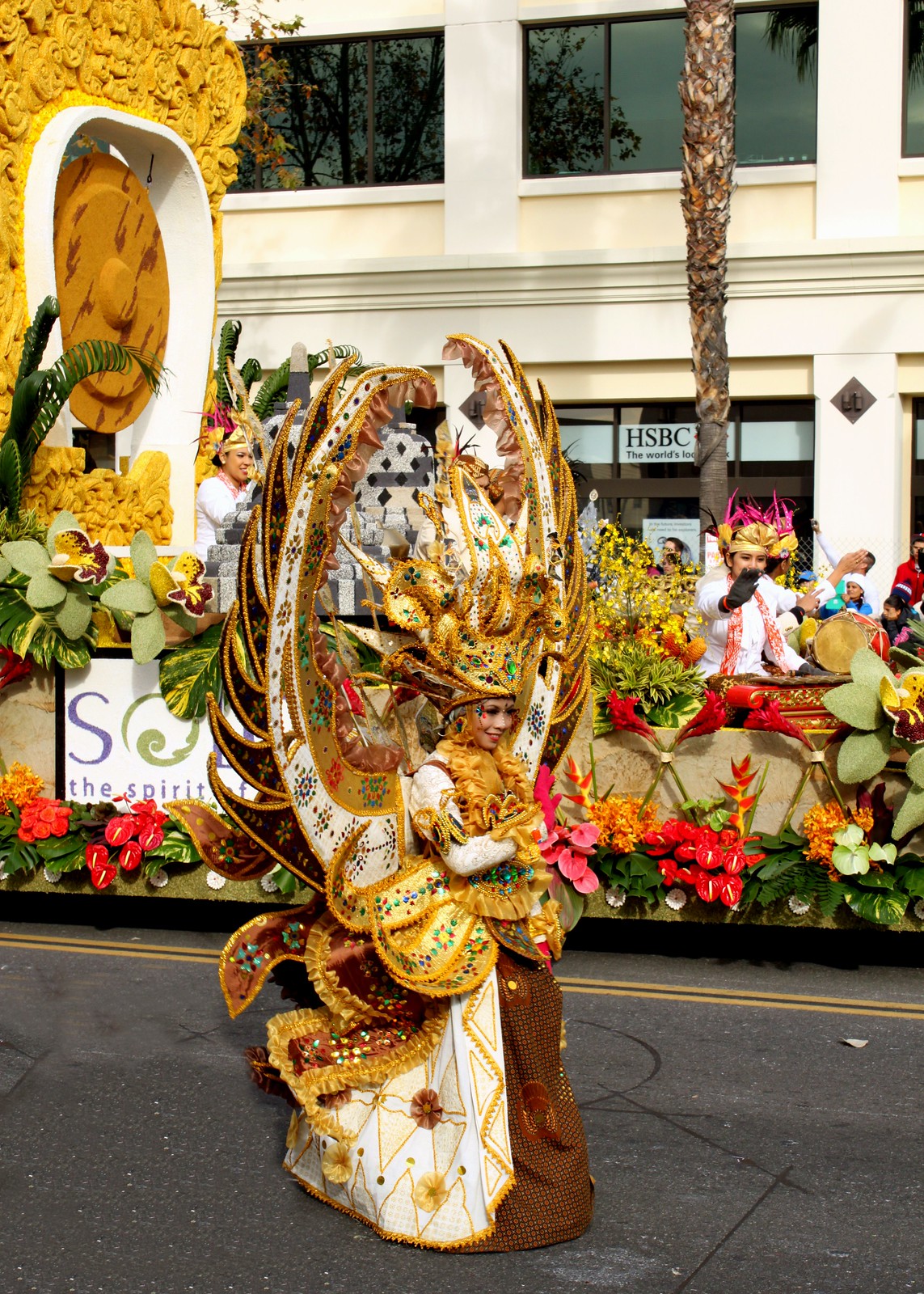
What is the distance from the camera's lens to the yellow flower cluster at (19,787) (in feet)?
26.6

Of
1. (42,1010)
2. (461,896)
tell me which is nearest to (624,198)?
(42,1010)

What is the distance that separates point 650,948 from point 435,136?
50.4 feet

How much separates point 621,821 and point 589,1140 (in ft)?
7.18

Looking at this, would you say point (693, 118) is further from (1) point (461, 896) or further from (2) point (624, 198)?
(1) point (461, 896)

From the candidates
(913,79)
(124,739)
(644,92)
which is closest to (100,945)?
(124,739)

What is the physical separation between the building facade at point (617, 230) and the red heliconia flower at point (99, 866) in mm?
12335

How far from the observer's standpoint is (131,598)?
802cm

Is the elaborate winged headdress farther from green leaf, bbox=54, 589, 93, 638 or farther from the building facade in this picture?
the building facade

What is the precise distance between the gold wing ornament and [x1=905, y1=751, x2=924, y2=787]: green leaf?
8.71 ft

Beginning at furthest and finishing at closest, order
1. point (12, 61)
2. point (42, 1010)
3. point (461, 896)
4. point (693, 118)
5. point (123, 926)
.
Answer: point (693, 118) < point (12, 61) < point (123, 926) < point (42, 1010) < point (461, 896)

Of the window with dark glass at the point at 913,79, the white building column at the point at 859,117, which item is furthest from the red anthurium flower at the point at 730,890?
the window with dark glass at the point at 913,79

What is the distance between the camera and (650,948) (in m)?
7.89

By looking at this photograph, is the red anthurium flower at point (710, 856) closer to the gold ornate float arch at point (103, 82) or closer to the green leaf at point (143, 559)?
the green leaf at point (143, 559)

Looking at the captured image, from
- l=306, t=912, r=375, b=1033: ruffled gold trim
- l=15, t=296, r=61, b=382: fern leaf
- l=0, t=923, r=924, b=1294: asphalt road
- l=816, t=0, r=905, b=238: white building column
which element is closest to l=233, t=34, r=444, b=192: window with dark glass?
l=816, t=0, r=905, b=238: white building column
